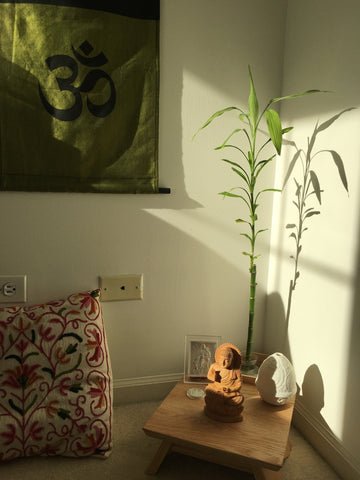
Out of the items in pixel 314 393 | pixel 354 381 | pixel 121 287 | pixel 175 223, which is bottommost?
pixel 314 393

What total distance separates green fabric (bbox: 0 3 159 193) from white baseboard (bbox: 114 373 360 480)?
800mm

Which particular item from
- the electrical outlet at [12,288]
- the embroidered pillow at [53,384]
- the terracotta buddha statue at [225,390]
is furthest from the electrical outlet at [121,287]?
the terracotta buddha statue at [225,390]

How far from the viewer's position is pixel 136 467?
131 centimetres

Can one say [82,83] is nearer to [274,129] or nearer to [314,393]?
[274,129]

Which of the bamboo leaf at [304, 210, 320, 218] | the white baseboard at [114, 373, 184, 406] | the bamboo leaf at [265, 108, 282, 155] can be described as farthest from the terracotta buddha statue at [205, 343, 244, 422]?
the bamboo leaf at [265, 108, 282, 155]

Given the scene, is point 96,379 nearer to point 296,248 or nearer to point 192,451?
point 192,451

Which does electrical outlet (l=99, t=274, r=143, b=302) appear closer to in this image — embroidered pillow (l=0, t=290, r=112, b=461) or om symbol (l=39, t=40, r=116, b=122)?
embroidered pillow (l=0, t=290, r=112, b=461)

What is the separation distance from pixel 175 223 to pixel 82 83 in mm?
616

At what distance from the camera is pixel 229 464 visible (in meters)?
1.25

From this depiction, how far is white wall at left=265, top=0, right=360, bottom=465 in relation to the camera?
1.25 metres

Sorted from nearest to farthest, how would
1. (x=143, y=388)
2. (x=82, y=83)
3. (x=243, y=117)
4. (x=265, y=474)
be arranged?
(x=265, y=474) < (x=82, y=83) < (x=243, y=117) < (x=143, y=388)

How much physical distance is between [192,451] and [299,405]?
0.49 m

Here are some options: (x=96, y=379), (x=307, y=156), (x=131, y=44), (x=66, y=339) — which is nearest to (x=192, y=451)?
(x=96, y=379)

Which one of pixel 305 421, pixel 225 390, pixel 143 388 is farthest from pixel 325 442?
pixel 143 388
